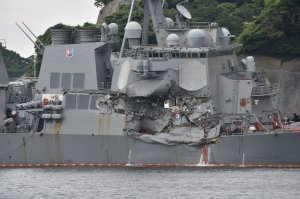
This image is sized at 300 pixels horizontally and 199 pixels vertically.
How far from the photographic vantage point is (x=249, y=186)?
51.5 m

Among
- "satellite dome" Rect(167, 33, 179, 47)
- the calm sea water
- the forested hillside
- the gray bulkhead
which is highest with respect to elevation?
the forested hillside

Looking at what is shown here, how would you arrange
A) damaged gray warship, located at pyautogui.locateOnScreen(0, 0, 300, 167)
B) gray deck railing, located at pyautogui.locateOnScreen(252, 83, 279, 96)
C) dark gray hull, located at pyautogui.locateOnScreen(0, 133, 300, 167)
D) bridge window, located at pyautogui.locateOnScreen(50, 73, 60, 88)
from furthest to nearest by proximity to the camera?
bridge window, located at pyautogui.locateOnScreen(50, 73, 60, 88), gray deck railing, located at pyautogui.locateOnScreen(252, 83, 279, 96), damaged gray warship, located at pyautogui.locateOnScreen(0, 0, 300, 167), dark gray hull, located at pyautogui.locateOnScreen(0, 133, 300, 167)

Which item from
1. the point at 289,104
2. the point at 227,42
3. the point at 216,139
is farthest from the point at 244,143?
the point at 289,104

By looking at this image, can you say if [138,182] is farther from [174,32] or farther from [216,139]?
[174,32]

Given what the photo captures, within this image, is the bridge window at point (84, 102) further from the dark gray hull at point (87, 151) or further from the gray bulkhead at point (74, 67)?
the dark gray hull at point (87, 151)

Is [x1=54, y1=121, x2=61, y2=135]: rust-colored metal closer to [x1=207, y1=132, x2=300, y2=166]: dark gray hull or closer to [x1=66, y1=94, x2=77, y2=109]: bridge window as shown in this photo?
[x1=66, y1=94, x2=77, y2=109]: bridge window

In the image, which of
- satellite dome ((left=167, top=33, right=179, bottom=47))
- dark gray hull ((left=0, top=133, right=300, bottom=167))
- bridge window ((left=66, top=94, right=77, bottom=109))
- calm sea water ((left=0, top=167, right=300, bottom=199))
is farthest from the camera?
bridge window ((left=66, top=94, right=77, bottom=109))

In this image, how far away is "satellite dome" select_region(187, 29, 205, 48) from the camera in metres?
58.7

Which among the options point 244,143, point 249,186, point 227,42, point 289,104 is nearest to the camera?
point 249,186

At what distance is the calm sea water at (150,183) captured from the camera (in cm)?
5006

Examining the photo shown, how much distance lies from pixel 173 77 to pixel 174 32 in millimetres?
2697

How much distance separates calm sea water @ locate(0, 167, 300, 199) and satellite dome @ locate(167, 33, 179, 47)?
596 cm

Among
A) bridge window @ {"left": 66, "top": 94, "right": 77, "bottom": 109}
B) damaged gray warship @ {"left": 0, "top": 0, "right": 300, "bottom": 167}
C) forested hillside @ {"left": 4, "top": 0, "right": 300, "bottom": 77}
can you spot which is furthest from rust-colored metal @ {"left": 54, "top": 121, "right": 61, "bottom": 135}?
forested hillside @ {"left": 4, "top": 0, "right": 300, "bottom": 77}

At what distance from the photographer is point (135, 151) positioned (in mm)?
59031
